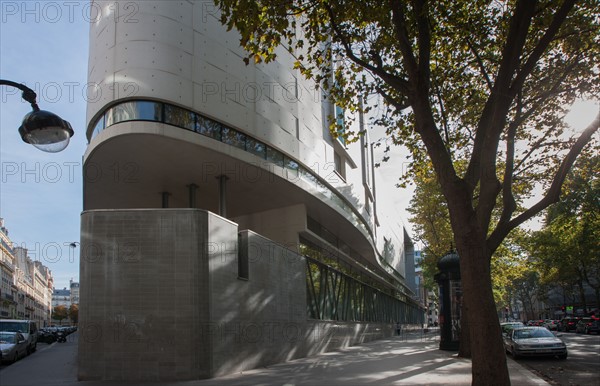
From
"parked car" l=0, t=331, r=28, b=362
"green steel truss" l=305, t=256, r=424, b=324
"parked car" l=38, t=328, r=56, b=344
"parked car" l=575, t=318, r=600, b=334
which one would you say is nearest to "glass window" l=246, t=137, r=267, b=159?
"green steel truss" l=305, t=256, r=424, b=324

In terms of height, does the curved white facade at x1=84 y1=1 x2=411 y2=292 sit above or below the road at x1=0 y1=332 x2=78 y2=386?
above

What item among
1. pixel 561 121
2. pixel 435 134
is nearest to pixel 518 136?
pixel 561 121

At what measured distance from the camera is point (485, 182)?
34.1 feet

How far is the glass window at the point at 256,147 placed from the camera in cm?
1931

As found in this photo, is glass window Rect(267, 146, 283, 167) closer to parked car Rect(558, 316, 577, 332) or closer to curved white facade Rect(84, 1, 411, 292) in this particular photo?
curved white facade Rect(84, 1, 411, 292)

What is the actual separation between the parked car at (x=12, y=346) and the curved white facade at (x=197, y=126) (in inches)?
232

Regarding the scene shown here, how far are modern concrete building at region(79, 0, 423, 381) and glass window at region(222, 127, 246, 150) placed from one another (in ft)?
0.17

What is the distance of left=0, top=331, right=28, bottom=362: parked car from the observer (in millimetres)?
Result: 19359

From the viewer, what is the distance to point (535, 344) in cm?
2005

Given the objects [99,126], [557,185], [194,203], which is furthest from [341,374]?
[99,126]

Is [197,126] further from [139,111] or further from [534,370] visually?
[534,370]

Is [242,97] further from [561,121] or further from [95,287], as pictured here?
[561,121]

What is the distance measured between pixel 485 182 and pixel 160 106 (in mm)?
10152

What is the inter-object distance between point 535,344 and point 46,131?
19376mm
